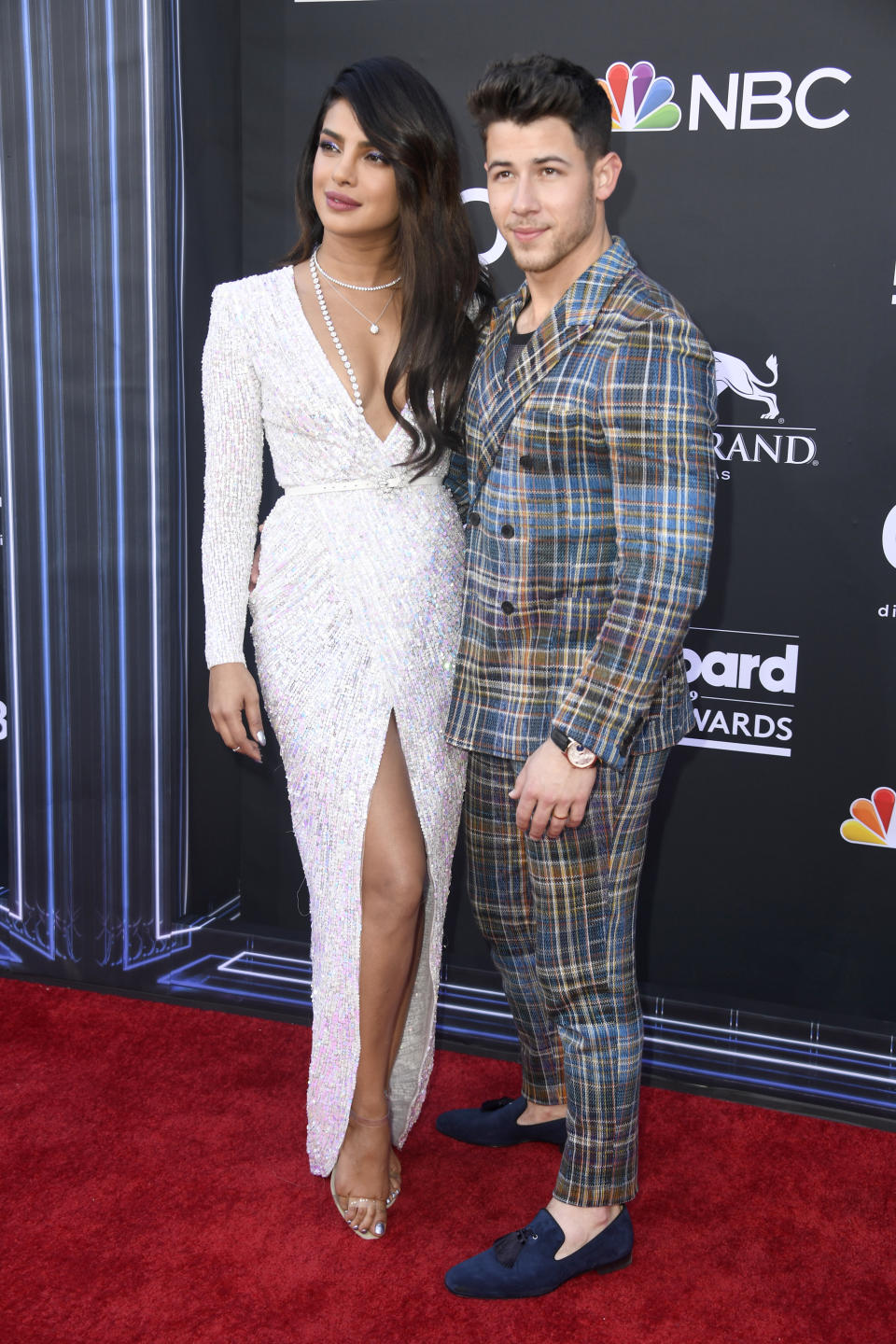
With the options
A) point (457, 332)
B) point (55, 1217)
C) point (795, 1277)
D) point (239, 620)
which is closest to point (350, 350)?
point (457, 332)

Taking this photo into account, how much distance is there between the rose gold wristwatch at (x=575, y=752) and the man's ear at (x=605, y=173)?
796mm

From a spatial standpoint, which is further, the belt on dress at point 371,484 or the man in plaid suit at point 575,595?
the belt on dress at point 371,484

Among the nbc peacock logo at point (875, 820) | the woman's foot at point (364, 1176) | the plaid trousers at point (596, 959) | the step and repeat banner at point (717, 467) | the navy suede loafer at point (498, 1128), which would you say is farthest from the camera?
the nbc peacock logo at point (875, 820)

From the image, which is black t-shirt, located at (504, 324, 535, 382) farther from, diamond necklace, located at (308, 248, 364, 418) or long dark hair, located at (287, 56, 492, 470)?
diamond necklace, located at (308, 248, 364, 418)

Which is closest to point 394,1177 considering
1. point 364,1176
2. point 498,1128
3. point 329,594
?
point 364,1176

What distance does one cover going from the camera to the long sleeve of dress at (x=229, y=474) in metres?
2.00

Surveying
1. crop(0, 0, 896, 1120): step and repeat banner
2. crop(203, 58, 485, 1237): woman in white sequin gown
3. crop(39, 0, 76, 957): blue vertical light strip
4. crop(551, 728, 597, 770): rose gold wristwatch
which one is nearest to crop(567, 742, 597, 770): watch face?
crop(551, 728, 597, 770): rose gold wristwatch

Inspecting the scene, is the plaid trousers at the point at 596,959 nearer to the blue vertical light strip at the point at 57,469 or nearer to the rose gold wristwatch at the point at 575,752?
the rose gold wristwatch at the point at 575,752

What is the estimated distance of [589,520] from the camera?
176 cm

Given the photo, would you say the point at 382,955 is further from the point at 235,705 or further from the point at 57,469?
the point at 57,469

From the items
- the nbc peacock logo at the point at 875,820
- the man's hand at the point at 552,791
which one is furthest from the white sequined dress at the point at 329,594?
the nbc peacock logo at the point at 875,820

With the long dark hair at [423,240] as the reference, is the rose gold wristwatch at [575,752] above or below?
below

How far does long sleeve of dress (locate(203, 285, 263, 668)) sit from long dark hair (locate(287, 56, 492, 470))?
0.81ft

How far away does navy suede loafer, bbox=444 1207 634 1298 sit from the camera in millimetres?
1916
